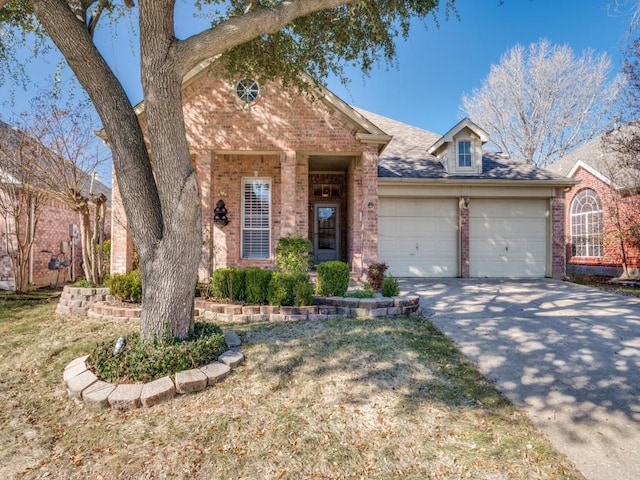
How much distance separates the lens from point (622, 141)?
10125 millimetres

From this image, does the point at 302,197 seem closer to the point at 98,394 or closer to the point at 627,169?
the point at 98,394

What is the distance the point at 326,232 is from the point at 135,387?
868cm

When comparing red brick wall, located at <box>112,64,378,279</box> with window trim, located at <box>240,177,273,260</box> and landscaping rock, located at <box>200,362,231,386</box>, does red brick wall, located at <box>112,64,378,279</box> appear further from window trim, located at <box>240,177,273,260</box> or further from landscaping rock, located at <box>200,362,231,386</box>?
landscaping rock, located at <box>200,362,231,386</box>

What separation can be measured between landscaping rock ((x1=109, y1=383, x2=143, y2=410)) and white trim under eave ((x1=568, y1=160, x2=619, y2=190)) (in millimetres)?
15122

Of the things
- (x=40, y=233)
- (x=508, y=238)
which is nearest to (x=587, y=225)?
(x=508, y=238)

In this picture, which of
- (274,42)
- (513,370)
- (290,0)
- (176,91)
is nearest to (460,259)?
(513,370)

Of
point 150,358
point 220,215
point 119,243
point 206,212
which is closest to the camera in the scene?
point 150,358

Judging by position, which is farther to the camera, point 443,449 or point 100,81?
point 100,81

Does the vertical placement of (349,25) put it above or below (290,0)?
above

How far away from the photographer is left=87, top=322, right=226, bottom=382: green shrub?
354 centimetres

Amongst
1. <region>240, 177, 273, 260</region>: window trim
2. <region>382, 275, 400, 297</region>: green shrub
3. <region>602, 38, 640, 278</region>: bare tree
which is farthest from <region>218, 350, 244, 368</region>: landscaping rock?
<region>602, 38, 640, 278</region>: bare tree

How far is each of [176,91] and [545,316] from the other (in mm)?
6760

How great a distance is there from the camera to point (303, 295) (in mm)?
6121

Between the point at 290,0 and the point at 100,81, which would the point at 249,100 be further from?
the point at 100,81
